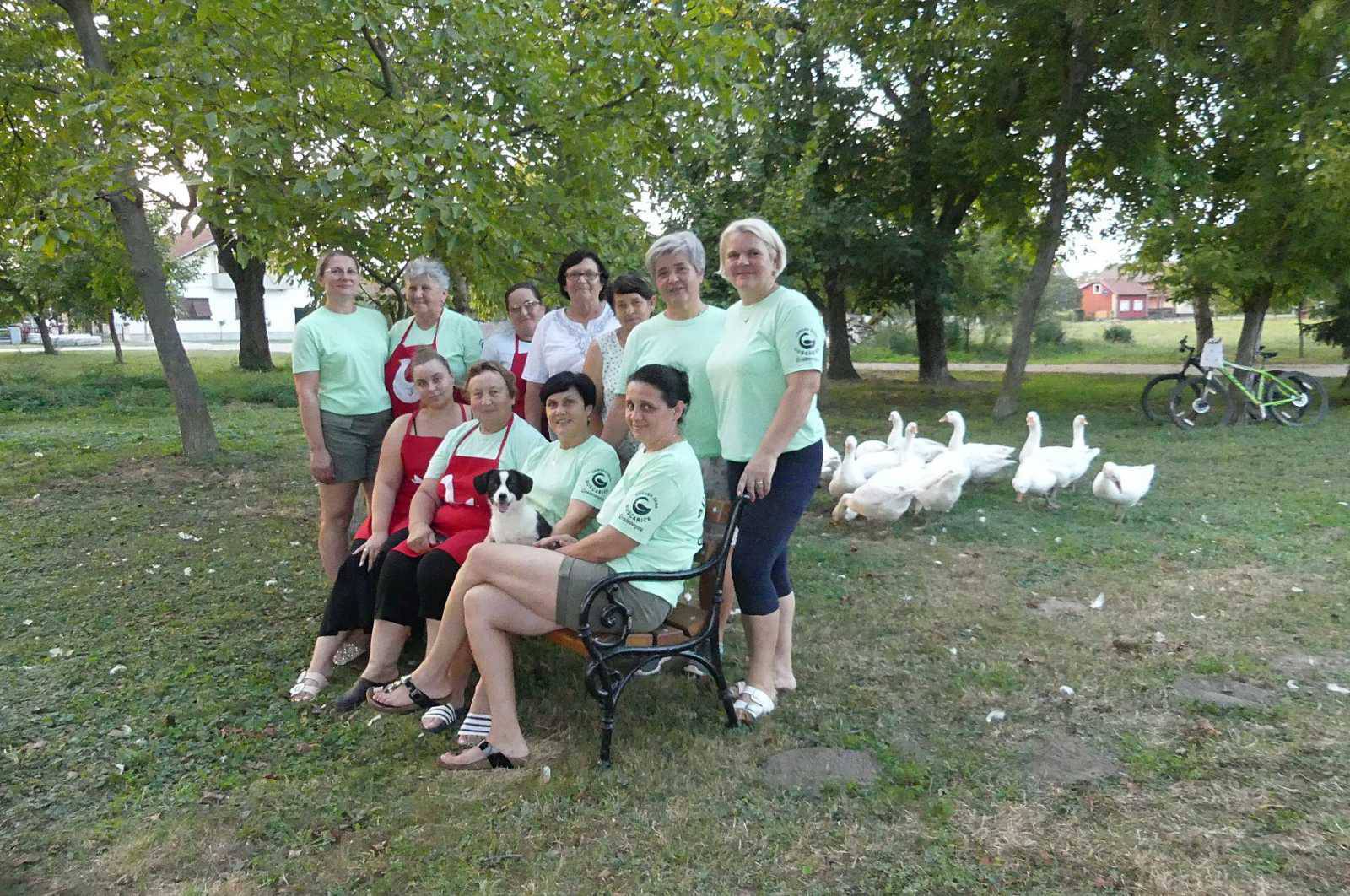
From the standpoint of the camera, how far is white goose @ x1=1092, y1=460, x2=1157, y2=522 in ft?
23.5

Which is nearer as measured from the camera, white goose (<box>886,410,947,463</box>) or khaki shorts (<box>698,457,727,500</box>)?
khaki shorts (<box>698,457,727,500</box>)

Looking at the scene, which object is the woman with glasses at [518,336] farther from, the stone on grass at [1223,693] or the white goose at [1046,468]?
the white goose at [1046,468]

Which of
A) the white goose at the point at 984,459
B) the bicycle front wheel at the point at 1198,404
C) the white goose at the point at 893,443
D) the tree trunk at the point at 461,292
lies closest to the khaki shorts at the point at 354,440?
the tree trunk at the point at 461,292

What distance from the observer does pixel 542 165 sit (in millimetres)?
6012

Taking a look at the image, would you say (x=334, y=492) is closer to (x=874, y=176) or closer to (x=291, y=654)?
(x=291, y=654)

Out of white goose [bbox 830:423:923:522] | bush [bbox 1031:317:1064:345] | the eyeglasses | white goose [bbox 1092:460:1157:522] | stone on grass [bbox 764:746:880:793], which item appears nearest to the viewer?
stone on grass [bbox 764:746:880:793]

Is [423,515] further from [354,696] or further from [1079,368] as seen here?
[1079,368]

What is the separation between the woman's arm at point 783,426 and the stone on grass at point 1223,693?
2.13m

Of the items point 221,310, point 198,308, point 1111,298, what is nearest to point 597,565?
point 221,310

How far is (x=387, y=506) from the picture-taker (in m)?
4.29

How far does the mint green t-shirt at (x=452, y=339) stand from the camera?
15.3ft

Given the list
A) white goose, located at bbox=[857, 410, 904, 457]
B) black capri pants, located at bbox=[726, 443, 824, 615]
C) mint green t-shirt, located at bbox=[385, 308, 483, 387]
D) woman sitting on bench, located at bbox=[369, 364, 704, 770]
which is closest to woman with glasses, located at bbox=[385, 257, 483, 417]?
mint green t-shirt, located at bbox=[385, 308, 483, 387]

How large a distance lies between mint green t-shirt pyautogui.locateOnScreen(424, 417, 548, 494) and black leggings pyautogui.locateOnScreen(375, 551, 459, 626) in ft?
1.16

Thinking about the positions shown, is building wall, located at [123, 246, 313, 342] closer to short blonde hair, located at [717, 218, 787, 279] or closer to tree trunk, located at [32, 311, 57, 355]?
tree trunk, located at [32, 311, 57, 355]
